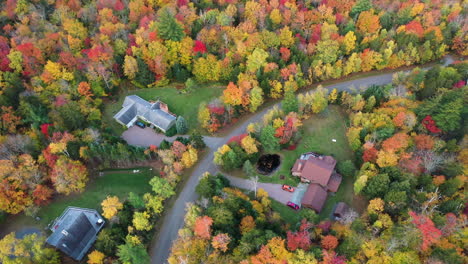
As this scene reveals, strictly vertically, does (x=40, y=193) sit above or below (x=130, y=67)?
below

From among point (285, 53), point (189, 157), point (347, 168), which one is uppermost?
point (285, 53)

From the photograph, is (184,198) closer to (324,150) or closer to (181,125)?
(181,125)

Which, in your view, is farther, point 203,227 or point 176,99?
point 176,99

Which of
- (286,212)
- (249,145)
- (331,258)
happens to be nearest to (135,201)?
(249,145)

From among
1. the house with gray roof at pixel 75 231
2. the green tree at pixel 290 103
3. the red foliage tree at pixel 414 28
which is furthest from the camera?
the red foliage tree at pixel 414 28

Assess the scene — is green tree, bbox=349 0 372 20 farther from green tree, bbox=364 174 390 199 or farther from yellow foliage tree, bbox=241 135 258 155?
green tree, bbox=364 174 390 199

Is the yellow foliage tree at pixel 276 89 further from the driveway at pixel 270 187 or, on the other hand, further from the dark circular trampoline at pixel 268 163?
the driveway at pixel 270 187

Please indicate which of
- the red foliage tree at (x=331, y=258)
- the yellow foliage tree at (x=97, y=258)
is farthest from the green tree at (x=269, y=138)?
the yellow foliage tree at (x=97, y=258)

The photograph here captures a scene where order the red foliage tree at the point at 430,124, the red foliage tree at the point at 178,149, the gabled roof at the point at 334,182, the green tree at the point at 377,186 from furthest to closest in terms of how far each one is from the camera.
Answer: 1. the red foliage tree at the point at 178,149
2. the red foliage tree at the point at 430,124
3. the gabled roof at the point at 334,182
4. the green tree at the point at 377,186
